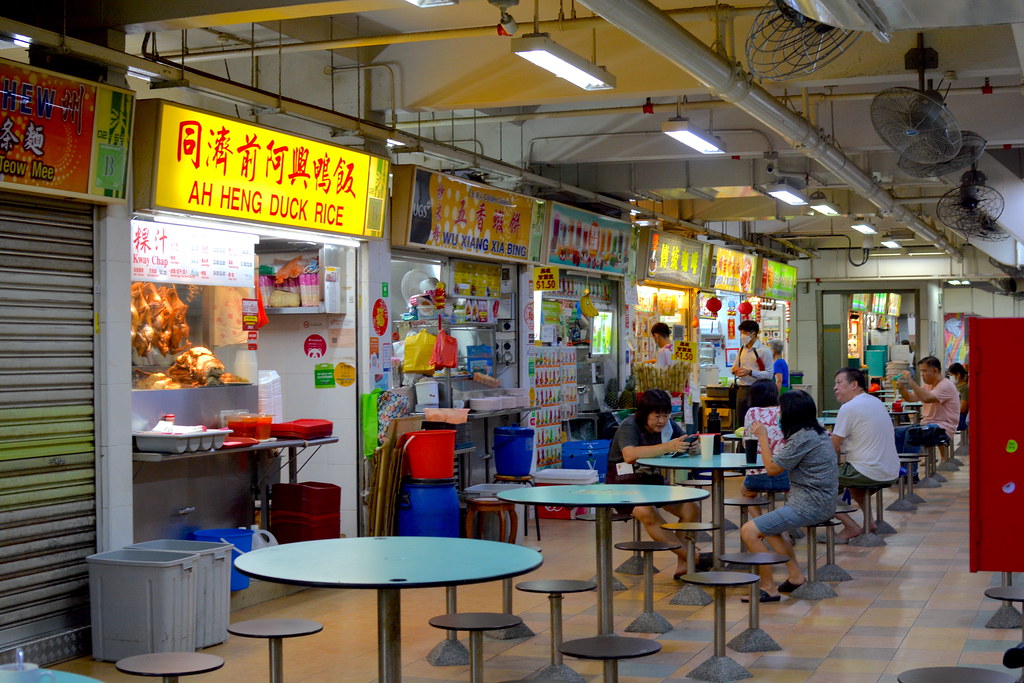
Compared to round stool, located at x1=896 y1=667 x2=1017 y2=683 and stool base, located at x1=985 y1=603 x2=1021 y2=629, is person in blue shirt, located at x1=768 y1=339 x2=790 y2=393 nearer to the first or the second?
stool base, located at x1=985 y1=603 x2=1021 y2=629

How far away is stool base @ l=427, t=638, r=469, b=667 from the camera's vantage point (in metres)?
6.19

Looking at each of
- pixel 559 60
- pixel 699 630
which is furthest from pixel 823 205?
pixel 699 630

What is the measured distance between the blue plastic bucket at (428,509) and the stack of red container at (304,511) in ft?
1.83

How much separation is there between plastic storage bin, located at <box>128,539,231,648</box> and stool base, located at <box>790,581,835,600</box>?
12.7ft

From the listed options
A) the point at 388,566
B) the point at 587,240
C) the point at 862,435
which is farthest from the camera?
the point at 587,240

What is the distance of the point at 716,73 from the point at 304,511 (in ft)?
13.9

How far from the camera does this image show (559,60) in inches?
261

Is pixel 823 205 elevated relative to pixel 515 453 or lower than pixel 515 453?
elevated

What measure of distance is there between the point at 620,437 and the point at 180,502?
3.14 m

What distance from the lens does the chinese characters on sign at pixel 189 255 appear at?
731 centimetres

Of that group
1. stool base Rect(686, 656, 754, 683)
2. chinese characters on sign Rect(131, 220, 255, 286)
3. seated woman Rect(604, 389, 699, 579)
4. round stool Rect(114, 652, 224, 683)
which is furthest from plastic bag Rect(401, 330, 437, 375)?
round stool Rect(114, 652, 224, 683)

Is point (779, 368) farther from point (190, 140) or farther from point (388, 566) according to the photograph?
point (388, 566)

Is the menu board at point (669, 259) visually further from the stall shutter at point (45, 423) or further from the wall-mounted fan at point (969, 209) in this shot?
the stall shutter at point (45, 423)

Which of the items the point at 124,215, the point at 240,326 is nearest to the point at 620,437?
the point at 240,326
